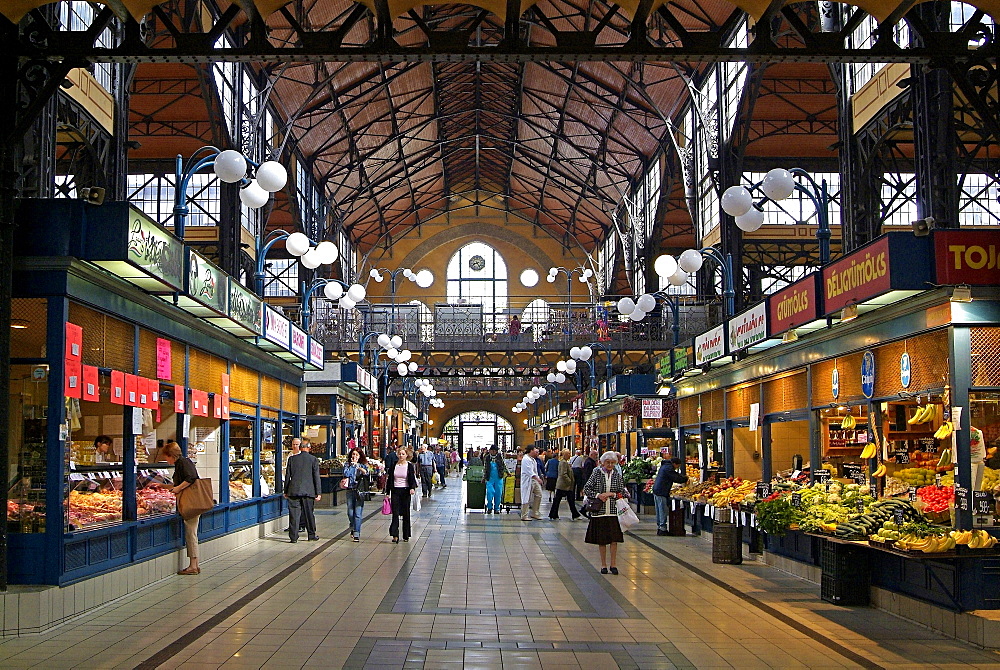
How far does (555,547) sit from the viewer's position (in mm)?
14594

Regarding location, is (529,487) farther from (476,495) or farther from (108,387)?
(108,387)

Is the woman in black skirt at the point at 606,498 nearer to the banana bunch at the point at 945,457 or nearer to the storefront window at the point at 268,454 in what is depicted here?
the banana bunch at the point at 945,457

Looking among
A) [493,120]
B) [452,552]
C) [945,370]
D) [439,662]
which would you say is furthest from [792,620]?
[493,120]

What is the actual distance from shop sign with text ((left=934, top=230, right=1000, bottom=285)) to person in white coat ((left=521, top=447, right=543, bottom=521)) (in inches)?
492

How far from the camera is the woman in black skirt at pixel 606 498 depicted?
11164 mm

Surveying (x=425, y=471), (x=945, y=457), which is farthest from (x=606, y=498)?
(x=425, y=471)

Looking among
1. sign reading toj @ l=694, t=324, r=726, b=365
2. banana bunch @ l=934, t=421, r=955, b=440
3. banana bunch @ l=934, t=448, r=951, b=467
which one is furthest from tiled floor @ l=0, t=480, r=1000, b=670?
sign reading toj @ l=694, t=324, r=726, b=365

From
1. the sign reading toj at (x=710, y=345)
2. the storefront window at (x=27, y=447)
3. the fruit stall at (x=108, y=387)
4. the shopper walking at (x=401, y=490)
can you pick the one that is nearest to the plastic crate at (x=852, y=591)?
the sign reading toj at (x=710, y=345)

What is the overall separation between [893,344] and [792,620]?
10.2 feet

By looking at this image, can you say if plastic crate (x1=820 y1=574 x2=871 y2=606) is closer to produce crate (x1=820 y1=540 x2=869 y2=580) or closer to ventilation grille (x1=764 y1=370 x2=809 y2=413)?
produce crate (x1=820 y1=540 x2=869 y2=580)

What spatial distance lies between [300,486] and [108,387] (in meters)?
5.83

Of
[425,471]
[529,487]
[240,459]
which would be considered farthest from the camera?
[425,471]

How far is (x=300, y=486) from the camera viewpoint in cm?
1480

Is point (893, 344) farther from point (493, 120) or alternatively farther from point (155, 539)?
point (493, 120)
